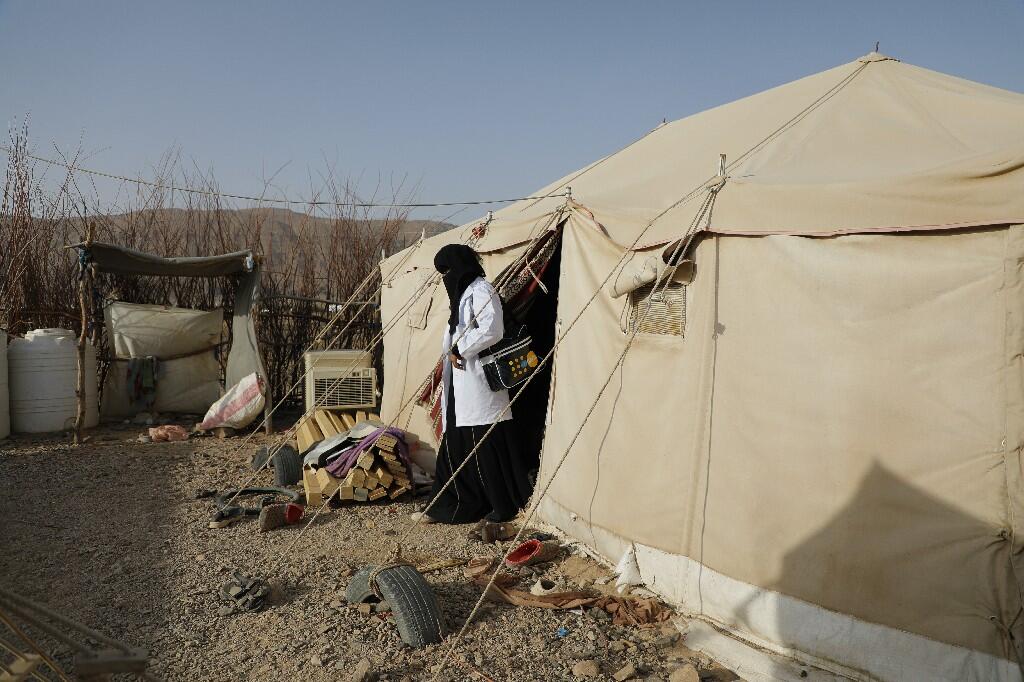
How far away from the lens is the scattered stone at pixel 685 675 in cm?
314

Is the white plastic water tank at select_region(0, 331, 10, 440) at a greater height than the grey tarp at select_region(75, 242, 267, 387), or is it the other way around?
the grey tarp at select_region(75, 242, 267, 387)

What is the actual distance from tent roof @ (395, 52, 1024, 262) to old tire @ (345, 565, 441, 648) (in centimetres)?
209

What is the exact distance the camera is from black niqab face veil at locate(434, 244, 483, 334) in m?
5.21

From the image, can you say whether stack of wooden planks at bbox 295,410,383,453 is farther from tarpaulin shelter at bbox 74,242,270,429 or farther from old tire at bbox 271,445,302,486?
tarpaulin shelter at bbox 74,242,270,429

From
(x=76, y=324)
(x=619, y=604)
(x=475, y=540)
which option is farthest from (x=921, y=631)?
(x=76, y=324)

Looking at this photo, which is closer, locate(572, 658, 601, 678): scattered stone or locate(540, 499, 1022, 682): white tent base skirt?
locate(540, 499, 1022, 682): white tent base skirt

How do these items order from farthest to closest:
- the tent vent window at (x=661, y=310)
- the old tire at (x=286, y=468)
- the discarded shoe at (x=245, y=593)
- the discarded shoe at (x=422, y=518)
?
the old tire at (x=286, y=468), the discarded shoe at (x=422, y=518), the tent vent window at (x=661, y=310), the discarded shoe at (x=245, y=593)

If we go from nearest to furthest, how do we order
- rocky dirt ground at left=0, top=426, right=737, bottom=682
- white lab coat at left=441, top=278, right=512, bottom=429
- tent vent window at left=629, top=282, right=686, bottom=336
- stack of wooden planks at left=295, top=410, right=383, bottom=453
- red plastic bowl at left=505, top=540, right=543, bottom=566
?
rocky dirt ground at left=0, top=426, right=737, bottom=682 < tent vent window at left=629, top=282, right=686, bottom=336 < red plastic bowl at left=505, top=540, right=543, bottom=566 < white lab coat at left=441, top=278, right=512, bottom=429 < stack of wooden planks at left=295, top=410, right=383, bottom=453

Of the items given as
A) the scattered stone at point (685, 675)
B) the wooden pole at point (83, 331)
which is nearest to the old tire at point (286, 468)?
the wooden pole at point (83, 331)

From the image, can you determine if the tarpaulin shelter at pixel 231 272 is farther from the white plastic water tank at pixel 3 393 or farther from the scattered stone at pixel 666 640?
the scattered stone at pixel 666 640

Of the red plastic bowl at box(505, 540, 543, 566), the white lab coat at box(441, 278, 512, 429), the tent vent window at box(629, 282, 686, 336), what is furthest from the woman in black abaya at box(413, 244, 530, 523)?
the tent vent window at box(629, 282, 686, 336)

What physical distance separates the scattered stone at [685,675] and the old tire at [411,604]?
104cm

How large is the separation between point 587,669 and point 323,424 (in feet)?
15.1

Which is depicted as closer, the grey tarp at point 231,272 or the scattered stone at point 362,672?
the scattered stone at point 362,672
